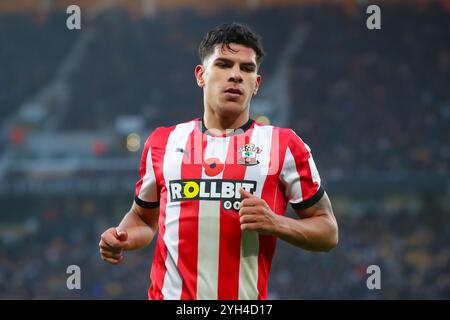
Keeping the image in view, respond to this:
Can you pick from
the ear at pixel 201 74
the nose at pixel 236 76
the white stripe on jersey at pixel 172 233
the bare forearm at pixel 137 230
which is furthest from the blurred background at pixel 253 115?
the nose at pixel 236 76

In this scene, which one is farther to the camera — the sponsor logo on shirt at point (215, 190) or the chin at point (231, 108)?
the chin at point (231, 108)

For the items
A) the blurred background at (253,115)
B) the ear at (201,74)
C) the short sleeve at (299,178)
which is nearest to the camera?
the short sleeve at (299,178)

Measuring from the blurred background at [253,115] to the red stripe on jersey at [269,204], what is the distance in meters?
12.7

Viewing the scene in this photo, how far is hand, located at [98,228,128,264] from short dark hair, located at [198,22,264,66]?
880 millimetres

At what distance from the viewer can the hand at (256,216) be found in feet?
8.27

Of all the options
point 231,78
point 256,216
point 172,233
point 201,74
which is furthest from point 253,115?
point 256,216

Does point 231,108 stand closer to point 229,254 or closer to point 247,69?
point 247,69

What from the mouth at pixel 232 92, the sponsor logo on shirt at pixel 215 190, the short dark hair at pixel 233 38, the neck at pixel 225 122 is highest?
the short dark hair at pixel 233 38

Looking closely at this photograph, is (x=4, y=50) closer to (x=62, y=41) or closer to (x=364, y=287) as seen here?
(x=62, y=41)

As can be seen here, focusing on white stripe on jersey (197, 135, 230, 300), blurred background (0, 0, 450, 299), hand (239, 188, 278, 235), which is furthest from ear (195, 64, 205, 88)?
blurred background (0, 0, 450, 299)

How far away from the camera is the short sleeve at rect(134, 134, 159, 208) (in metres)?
3.04

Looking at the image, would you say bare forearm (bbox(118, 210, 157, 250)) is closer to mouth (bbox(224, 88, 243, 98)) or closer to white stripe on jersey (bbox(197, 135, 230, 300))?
white stripe on jersey (bbox(197, 135, 230, 300))

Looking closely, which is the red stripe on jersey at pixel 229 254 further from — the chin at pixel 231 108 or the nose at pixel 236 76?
the nose at pixel 236 76

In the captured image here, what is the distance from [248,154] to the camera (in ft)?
9.40
